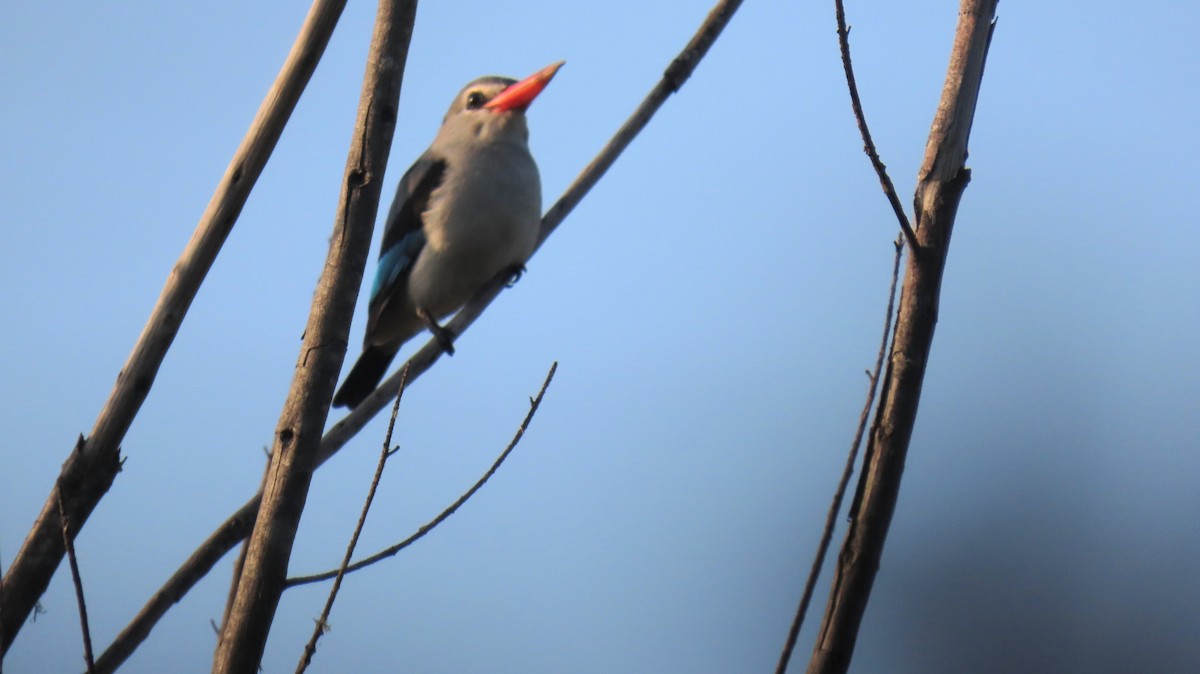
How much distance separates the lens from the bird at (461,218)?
431 cm

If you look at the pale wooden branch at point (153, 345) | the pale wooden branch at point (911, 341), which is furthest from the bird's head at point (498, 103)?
the pale wooden branch at point (911, 341)

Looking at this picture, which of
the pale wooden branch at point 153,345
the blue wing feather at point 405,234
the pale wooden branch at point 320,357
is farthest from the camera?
the blue wing feather at point 405,234

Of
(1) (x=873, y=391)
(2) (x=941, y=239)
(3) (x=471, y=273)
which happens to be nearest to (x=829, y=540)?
(1) (x=873, y=391)

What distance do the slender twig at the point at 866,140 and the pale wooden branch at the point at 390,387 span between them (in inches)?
40.0

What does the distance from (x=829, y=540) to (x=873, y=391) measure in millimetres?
384

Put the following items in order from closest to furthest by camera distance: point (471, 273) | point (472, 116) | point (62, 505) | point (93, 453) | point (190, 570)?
point (62, 505) → point (93, 453) → point (190, 570) → point (471, 273) → point (472, 116)

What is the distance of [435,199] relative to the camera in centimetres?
445

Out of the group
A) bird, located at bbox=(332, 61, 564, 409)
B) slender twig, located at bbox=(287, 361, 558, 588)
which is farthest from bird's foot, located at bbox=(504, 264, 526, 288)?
slender twig, located at bbox=(287, 361, 558, 588)

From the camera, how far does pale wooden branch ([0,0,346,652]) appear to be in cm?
213

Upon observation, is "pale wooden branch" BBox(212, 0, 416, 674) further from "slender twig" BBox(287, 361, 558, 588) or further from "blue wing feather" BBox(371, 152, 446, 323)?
"blue wing feather" BBox(371, 152, 446, 323)

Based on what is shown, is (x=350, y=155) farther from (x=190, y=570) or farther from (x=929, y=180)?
(x=929, y=180)

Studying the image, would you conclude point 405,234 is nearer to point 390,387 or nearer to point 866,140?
point 390,387

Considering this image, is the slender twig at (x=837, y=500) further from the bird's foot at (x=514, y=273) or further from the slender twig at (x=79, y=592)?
the bird's foot at (x=514, y=273)

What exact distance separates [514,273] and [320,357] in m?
2.35
